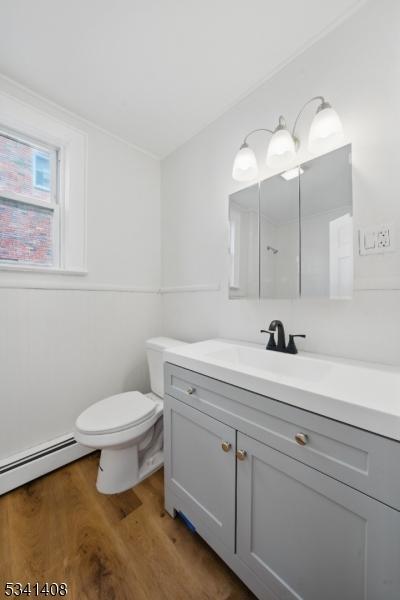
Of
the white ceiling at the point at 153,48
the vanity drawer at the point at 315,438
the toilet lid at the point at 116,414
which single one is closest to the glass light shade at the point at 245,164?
the white ceiling at the point at 153,48

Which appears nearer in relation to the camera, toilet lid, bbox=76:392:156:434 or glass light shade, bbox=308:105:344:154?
glass light shade, bbox=308:105:344:154

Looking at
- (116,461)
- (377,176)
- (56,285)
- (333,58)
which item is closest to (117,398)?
(116,461)

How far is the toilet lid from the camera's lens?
1233 millimetres

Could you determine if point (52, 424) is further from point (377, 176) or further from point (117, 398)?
point (377, 176)

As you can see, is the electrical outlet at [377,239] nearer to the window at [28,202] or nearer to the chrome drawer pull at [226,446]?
the chrome drawer pull at [226,446]

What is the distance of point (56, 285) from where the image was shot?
153 centimetres

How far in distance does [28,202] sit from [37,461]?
156 cm

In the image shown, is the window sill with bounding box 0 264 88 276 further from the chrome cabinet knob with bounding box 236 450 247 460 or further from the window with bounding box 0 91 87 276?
the chrome cabinet knob with bounding box 236 450 247 460

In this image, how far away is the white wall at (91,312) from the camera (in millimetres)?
1399

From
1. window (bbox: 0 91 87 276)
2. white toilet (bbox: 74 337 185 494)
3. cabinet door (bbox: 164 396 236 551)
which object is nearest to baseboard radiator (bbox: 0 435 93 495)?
white toilet (bbox: 74 337 185 494)

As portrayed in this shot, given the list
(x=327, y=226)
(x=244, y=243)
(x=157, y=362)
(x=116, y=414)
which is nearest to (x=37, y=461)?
(x=116, y=414)

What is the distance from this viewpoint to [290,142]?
1.17 m

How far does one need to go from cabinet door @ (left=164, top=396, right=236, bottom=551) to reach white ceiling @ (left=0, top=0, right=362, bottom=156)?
1740mm

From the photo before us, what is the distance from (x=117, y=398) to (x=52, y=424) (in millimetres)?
445
